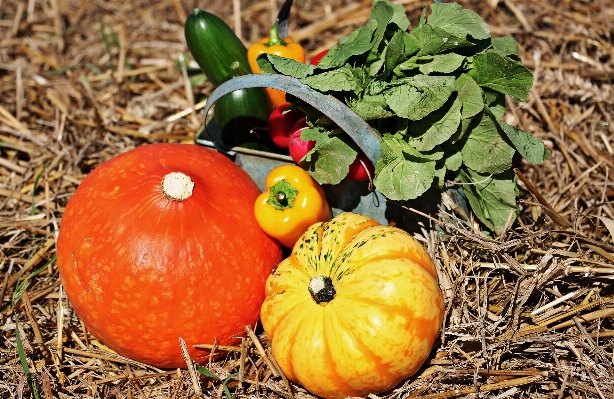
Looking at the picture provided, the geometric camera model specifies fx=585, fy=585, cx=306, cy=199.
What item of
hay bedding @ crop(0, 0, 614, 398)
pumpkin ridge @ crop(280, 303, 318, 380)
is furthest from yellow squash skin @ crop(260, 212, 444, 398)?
hay bedding @ crop(0, 0, 614, 398)

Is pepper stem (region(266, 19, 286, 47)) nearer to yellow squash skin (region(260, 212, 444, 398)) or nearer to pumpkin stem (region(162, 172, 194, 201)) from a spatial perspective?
pumpkin stem (region(162, 172, 194, 201))

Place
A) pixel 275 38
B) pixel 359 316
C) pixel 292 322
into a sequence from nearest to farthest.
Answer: pixel 359 316, pixel 292 322, pixel 275 38

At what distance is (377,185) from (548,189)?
1.72 meters

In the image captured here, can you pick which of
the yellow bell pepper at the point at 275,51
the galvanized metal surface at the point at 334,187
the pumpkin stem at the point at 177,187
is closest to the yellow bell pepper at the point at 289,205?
the galvanized metal surface at the point at 334,187

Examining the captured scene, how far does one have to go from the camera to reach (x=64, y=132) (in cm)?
465

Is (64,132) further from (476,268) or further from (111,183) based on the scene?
(476,268)

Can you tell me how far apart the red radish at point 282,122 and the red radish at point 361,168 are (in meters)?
0.49

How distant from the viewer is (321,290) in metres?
2.63

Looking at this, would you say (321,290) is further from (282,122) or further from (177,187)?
(282,122)

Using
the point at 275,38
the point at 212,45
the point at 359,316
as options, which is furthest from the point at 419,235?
the point at 212,45

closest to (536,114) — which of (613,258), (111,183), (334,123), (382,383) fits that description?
(613,258)

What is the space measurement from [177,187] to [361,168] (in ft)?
3.19

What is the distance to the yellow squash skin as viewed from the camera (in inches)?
101

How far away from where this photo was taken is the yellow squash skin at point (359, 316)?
2553mm
